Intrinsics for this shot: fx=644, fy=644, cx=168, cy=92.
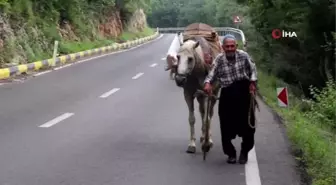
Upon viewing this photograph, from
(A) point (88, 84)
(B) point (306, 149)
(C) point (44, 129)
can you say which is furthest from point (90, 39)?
(B) point (306, 149)

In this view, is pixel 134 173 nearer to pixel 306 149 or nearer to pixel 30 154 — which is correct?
pixel 30 154

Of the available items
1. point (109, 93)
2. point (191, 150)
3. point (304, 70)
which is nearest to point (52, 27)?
point (304, 70)

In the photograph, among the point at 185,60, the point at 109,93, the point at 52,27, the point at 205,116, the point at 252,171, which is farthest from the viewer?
the point at 52,27

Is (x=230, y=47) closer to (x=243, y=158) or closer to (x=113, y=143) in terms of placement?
(x=243, y=158)

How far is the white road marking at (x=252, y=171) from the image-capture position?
7.45 meters

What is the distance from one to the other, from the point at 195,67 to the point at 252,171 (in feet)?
5.47

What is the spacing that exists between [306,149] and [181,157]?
1.74 m

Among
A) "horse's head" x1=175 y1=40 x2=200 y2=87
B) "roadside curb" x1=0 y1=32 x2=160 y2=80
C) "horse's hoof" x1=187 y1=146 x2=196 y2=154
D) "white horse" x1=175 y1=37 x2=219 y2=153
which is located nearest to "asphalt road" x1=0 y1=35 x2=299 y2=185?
"horse's hoof" x1=187 y1=146 x2=196 y2=154

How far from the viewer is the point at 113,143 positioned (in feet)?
31.9

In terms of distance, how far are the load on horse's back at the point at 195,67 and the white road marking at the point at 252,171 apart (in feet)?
2.06

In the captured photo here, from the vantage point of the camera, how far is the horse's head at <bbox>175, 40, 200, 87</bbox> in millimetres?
8203

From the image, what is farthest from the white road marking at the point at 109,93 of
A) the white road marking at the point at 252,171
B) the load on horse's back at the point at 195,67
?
the white road marking at the point at 252,171

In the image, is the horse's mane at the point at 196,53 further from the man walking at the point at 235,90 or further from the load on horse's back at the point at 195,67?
the man walking at the point at 235,90

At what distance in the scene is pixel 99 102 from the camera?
14750mm
